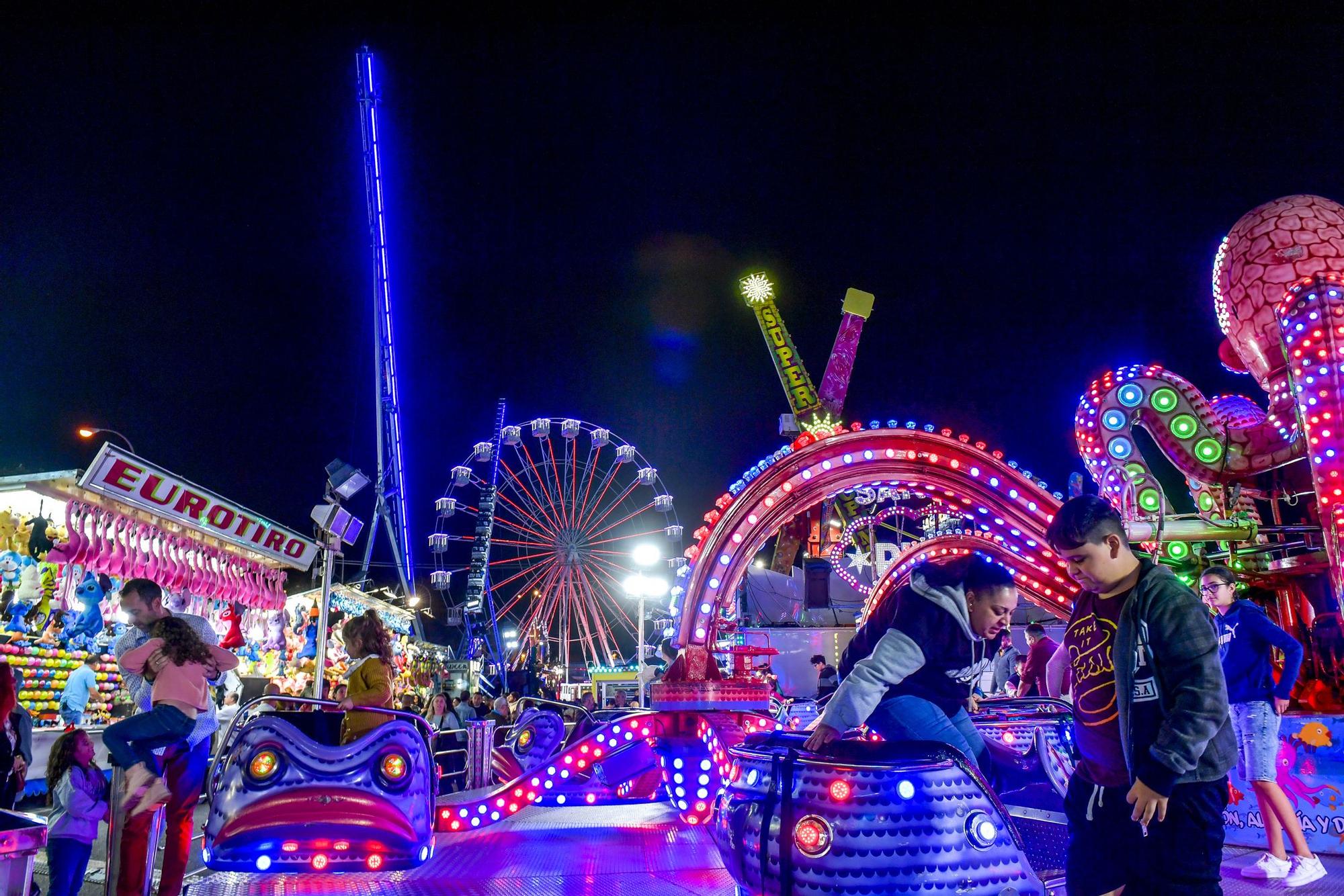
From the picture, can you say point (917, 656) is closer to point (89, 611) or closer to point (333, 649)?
point (89, 611)

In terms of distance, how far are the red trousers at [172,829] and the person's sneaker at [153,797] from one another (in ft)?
0.11

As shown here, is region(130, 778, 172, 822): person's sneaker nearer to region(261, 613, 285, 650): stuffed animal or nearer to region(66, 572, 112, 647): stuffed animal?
region(66, 572, 112, 647): stuffed animal

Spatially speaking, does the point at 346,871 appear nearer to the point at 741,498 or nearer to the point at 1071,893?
the point at 1071,893

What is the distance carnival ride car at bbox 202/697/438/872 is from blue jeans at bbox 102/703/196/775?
385 mm

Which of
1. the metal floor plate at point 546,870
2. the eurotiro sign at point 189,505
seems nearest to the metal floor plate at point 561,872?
the metal floor plate at point 546,870

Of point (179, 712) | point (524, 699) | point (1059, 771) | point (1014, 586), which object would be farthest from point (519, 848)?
point (524, 699)

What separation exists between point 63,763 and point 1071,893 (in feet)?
14.3

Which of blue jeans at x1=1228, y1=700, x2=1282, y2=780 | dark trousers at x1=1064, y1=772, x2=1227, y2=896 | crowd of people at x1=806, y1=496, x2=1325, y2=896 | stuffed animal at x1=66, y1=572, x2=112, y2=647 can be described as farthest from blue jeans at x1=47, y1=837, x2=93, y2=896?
stuffed animal at x1=66, y1=572, x2=112, y2=647

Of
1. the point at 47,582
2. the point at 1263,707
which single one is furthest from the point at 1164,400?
the point at 47,582

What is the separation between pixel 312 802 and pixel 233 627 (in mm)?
10622

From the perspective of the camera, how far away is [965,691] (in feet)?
10.7

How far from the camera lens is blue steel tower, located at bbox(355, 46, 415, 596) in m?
19.0

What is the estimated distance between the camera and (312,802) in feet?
13.9

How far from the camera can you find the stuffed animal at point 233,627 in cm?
1316
